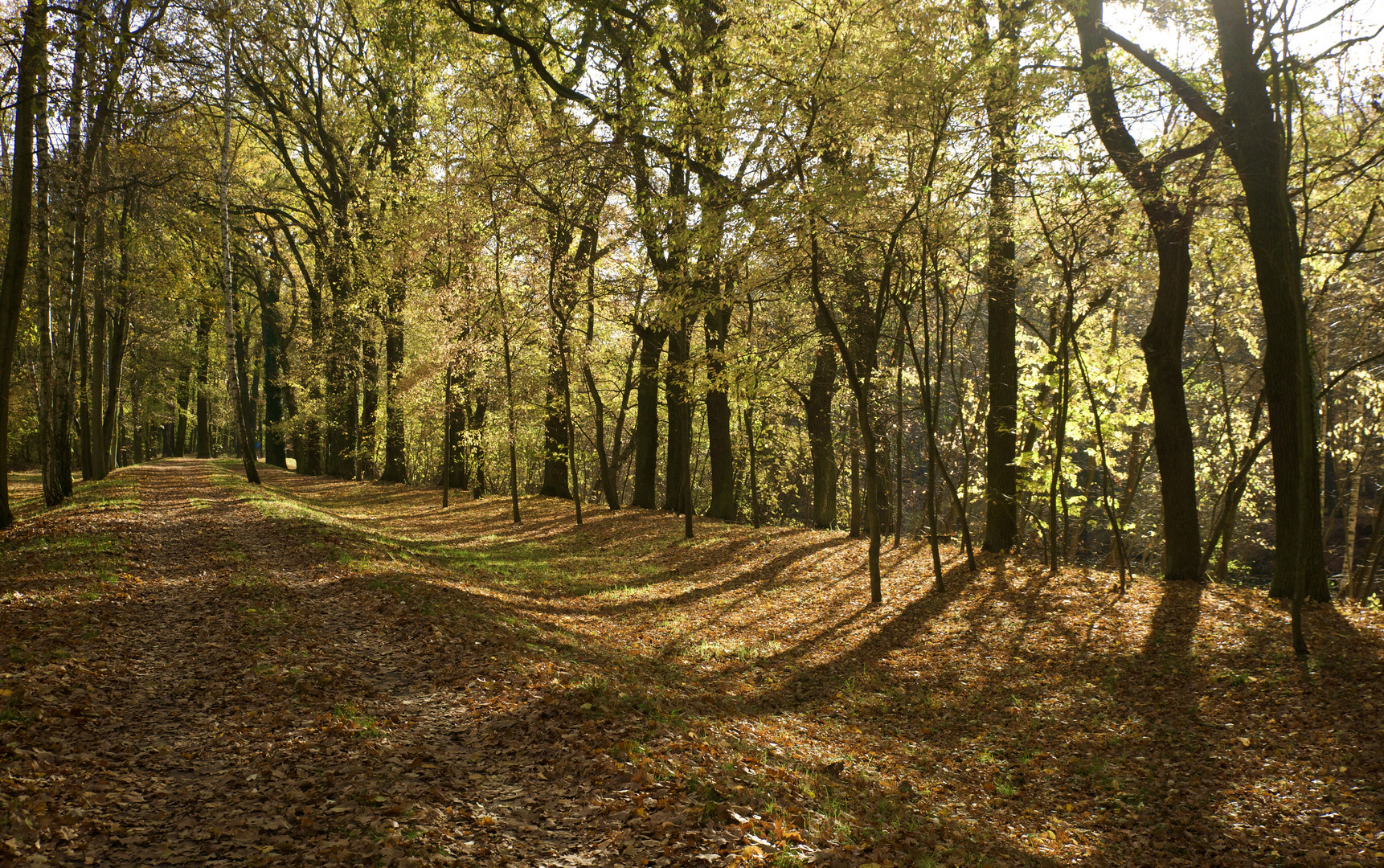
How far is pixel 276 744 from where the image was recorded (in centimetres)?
554

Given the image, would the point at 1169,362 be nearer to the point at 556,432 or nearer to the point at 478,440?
the point at 556,432

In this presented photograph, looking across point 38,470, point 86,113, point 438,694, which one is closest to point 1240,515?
point 438,694

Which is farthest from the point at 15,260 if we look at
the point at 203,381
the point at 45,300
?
the point at 203,381

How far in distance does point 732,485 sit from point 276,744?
687 inches

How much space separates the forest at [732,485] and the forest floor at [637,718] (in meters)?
0.06

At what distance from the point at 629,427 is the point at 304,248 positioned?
18161mm

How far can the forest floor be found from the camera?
4742 millimetres

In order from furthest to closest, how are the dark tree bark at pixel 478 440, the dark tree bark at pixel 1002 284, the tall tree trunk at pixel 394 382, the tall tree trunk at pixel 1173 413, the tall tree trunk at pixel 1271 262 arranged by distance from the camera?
the tall tree trunk at pixel 394 382
the dark tree bark at pixel 478 440
the tall tree trunk at pixel 1173 413
the dark tree bark at pixel 1002 284
the tall tree trunk at pixel 1271 262

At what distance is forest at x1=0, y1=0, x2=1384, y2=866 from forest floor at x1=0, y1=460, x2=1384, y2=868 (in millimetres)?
58

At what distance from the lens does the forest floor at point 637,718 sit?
4.74 metres

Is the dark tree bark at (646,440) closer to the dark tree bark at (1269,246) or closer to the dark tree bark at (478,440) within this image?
the dark tree bark at (478,440)

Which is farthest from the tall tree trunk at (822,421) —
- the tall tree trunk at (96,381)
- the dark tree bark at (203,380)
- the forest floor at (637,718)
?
the dark tree bark at (203,380)

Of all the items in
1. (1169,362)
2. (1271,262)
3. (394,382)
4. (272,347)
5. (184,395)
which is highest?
(272,347)

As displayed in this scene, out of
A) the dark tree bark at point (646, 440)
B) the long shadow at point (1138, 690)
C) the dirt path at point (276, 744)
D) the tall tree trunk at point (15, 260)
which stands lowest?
the long shadow at point (1138, 690)
